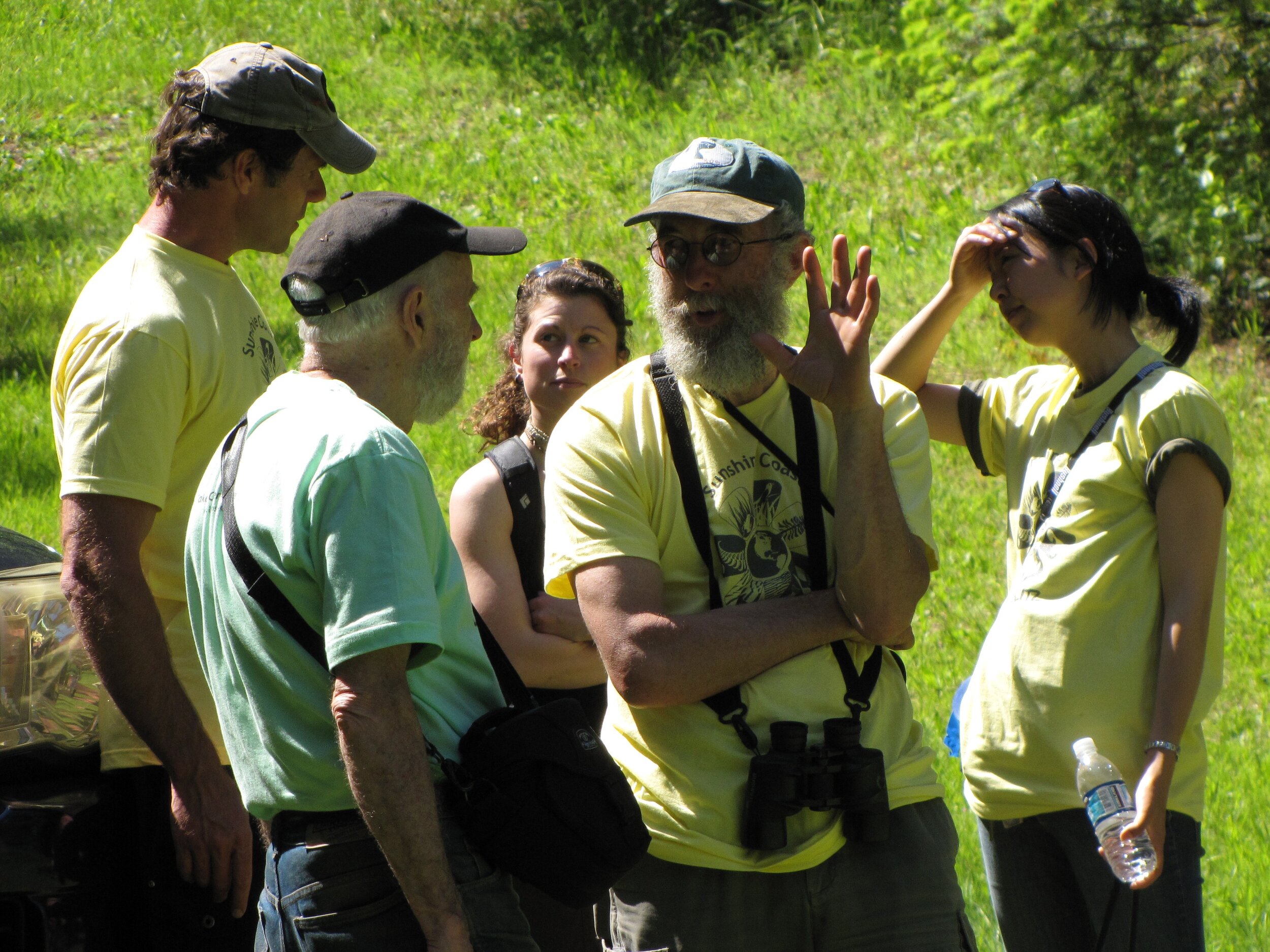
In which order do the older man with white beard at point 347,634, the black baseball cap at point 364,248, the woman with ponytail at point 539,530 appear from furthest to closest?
the woman with ponytail at point 539,530 → the black baseball cap at point 364,248 → the older man with white beard at point 347,634

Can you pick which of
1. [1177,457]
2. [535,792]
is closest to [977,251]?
[1177,457]

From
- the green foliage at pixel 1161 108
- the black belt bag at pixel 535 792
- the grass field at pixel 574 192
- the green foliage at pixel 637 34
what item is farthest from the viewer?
the green foliage at pixel 637 34

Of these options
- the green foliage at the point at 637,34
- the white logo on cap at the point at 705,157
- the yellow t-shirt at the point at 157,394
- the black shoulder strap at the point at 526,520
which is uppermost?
the green foliage at the point at 637,34

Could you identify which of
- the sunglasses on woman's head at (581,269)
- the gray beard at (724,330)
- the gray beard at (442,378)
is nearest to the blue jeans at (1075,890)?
the gray beard at (724,330)

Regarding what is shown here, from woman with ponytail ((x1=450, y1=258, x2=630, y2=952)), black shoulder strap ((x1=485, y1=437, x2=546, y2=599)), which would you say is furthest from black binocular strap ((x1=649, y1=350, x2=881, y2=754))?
black shoulder strap ((x1=485, y1=437, x2=546, y2=599))

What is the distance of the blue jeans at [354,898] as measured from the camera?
2.05 metres

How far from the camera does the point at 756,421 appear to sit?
2.63m

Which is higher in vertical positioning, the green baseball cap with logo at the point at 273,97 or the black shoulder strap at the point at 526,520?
the green baseball cap with logo at the point at 273,97

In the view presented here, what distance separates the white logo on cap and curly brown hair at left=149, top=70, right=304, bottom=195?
87 cm

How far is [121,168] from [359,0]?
4.46 m

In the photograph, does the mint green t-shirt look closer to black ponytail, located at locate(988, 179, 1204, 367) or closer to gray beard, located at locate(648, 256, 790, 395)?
gray beard, located at locate(648, 256, 790, 395)

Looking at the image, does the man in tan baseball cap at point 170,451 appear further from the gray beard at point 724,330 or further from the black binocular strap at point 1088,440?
the black binocular strap at point 1088,440

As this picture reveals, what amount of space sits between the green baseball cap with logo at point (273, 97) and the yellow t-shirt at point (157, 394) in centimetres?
33

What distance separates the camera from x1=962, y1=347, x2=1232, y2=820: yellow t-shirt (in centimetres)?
271
